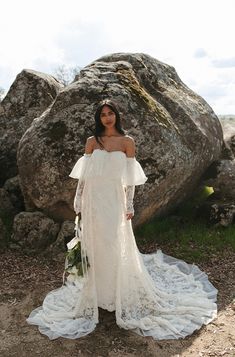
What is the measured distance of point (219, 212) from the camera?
10133mm

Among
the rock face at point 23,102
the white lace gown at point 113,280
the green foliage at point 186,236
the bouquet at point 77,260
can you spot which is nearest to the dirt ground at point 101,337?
the white lace gown at point 113,280

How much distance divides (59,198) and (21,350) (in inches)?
150

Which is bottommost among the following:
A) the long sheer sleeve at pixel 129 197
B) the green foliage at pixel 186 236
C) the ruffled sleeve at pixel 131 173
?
the green foliage at pixel 186 236

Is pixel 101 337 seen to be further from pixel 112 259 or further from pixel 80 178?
pixel 80 178

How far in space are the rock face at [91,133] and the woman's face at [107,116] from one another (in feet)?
8.60

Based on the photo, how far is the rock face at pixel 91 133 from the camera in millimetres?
9000

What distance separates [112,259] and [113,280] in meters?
0.34

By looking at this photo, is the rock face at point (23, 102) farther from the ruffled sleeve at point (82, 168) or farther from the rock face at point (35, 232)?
the ruffled sleeve at point (82, 168)

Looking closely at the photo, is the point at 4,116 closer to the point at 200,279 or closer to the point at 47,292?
the point at 47,292

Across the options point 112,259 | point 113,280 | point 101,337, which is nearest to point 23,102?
point 112,259

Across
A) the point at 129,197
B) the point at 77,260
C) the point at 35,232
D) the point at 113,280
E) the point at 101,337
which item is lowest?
the point at 101,337

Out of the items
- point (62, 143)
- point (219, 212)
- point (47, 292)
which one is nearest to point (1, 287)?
point (47, 292)

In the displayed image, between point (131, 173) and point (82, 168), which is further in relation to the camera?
point (82, 168)

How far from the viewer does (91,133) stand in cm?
905
